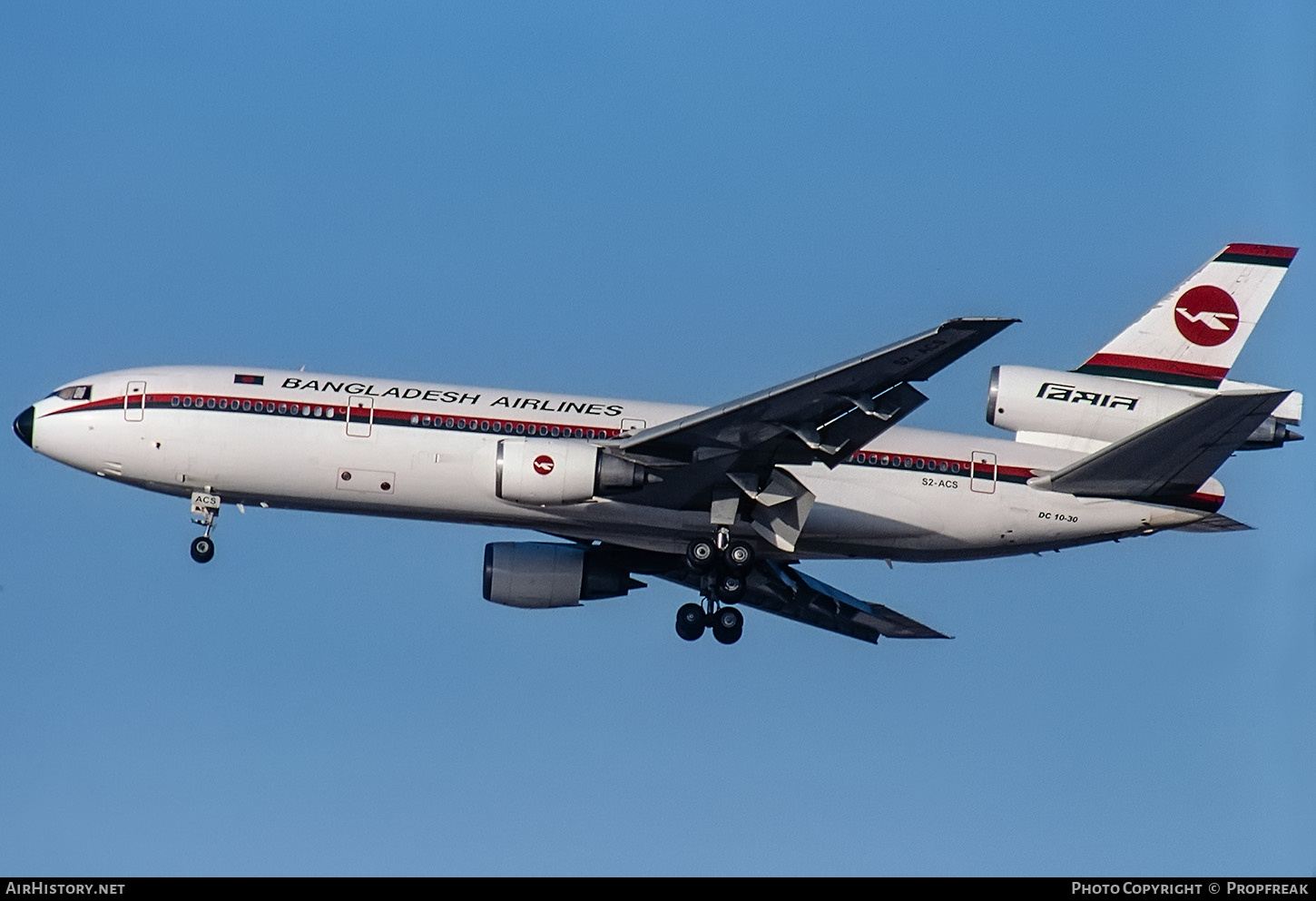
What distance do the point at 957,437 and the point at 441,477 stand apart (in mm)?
10967

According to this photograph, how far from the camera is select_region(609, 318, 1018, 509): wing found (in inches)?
1247

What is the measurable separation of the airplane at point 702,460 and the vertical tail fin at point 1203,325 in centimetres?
4

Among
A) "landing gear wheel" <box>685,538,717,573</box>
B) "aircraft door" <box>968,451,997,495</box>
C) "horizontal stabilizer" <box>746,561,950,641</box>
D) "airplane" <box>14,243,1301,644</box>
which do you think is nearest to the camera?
"airplane" <box>14,243,1301,644</box>

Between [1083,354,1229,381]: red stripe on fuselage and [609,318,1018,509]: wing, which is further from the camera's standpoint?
[1083,354,1229,381]: red stripe on fuselage

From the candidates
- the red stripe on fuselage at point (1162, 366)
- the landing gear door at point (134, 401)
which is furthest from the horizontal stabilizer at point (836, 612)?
the landing gear door at point (134, 401)

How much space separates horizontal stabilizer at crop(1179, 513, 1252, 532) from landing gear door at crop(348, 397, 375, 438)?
55.4 ft

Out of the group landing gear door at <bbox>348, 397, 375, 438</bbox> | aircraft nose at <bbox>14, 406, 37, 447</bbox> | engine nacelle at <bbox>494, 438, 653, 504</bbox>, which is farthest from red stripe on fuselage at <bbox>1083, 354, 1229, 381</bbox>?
aircraft nose at <bbox>14, 406, 37, 447</bbox>

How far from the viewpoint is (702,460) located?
35312mm

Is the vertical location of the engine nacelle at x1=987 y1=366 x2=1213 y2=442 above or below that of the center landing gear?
above

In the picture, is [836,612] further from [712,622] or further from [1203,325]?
[1203,325]

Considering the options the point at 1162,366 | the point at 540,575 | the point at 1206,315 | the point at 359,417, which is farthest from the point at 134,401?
the point at 1206,315

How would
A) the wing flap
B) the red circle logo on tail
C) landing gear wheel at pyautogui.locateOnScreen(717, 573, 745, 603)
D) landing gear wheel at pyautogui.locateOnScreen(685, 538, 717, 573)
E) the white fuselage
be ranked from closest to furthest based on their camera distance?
the wing flap < the white fuselage < landing gear wheel at pyautogui.locateOnScreen(685, 538, 717, 573) < landing gear wheel at pyautogui.locateOnScreen(717, 573, 745, 603) < the red circle logo on tail

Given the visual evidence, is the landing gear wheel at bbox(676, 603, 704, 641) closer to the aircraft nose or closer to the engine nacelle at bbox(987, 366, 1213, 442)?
the engine nacelle at bbox(987, 366, 1213, 442)

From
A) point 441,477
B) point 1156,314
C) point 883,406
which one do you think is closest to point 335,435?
point 441,477
